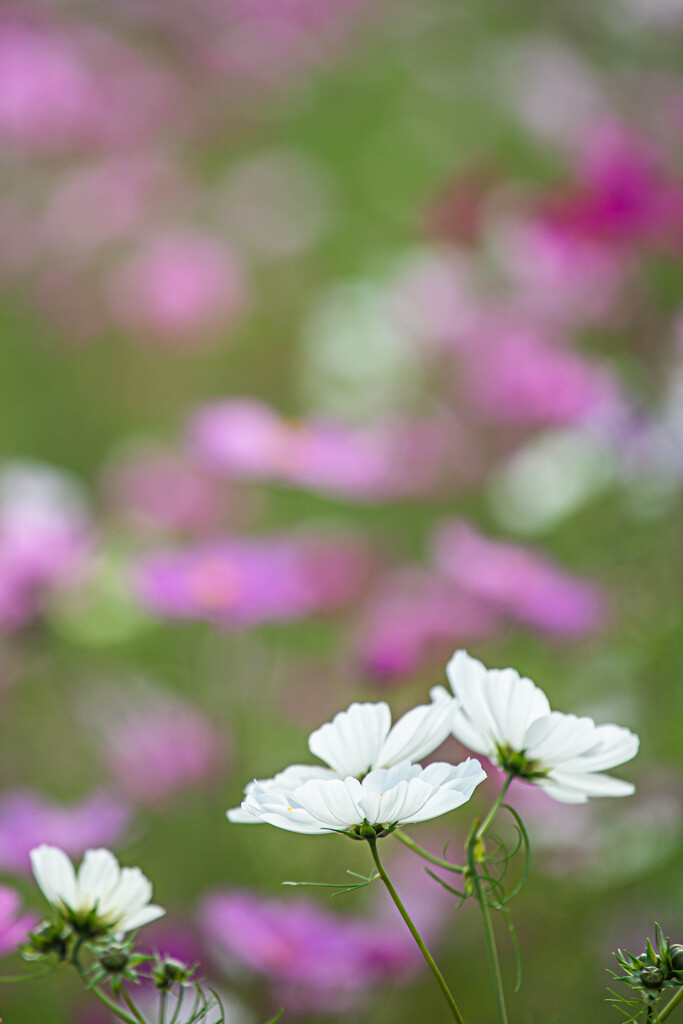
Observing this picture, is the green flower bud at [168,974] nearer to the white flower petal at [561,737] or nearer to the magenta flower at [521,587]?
the white flower petal at [561,737]

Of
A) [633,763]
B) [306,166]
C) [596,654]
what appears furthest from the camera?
[306,166]

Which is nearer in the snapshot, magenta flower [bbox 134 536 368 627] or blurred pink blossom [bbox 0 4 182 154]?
magenta flower [bbox 134 536 368 627]

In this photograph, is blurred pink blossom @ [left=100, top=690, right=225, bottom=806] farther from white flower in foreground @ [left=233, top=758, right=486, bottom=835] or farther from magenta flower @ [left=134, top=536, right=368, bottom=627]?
white flower in foreground @ [left=233, top=758, right=486, bottom=835]

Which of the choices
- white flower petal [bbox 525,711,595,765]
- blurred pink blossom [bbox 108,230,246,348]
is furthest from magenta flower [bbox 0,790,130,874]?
blurred pink blossom [bbox 108,230,246,348]

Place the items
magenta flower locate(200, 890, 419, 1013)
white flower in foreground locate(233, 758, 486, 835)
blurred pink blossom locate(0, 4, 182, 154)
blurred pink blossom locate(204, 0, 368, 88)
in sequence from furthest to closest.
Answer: blurred pink blossom locate(204, 0, 368, 88), blurred pink blossom locate(0, 4, 182, 154), magenta flower locate(200, 890, 419, 1013), white flower in foreground locate(233, 758, 486, 835)

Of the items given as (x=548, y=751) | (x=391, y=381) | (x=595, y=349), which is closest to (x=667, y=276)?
(x=595, y=349)

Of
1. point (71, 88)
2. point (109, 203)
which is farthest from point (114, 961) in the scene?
point (71, 88)

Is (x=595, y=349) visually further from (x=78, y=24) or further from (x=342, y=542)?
(x=78, y=24)
